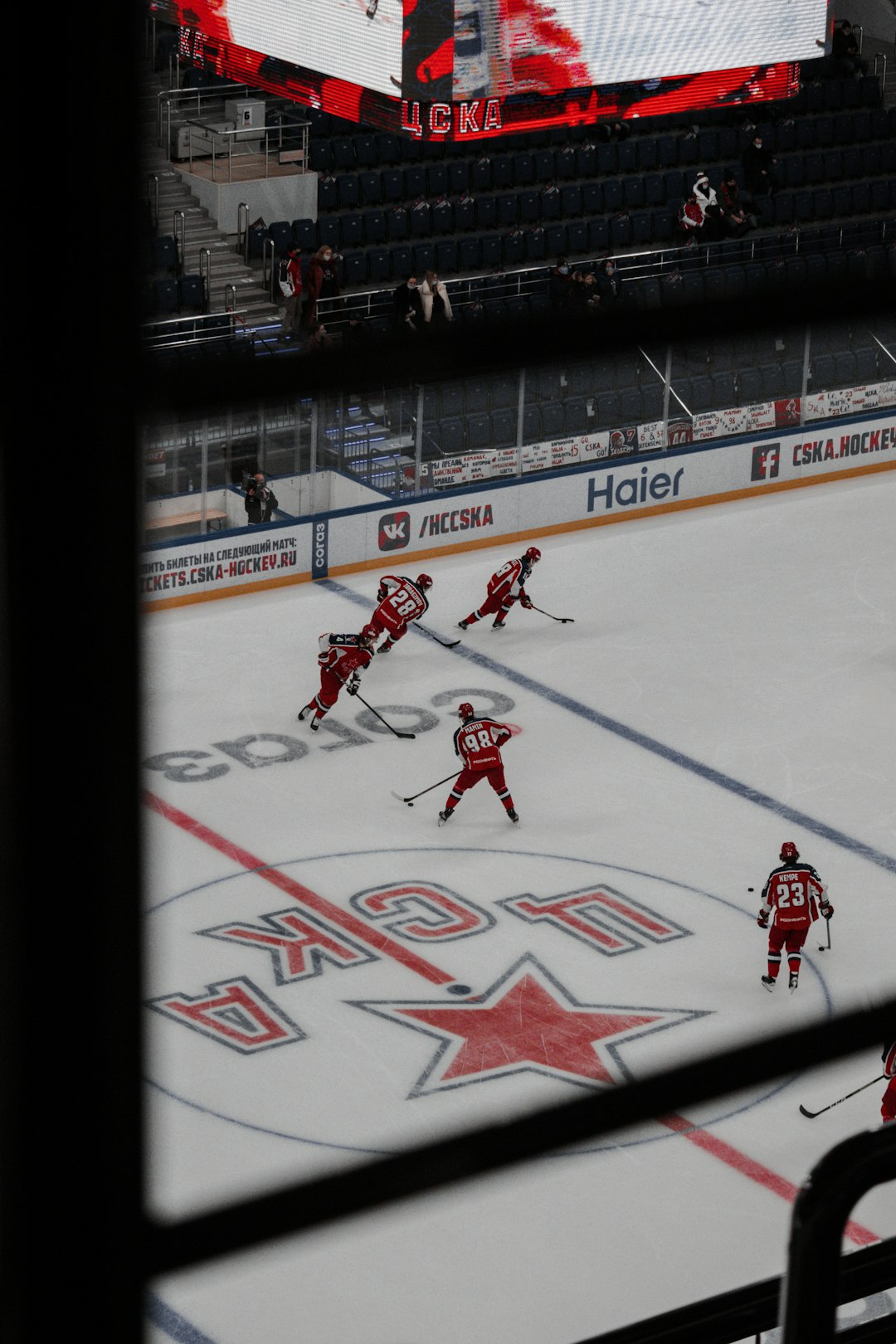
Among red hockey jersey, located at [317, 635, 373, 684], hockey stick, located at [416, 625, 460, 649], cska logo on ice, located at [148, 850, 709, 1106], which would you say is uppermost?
red hockey jersey, located at [317, 635, 373, 684]

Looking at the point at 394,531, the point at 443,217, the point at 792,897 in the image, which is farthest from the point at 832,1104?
the point at 443,217

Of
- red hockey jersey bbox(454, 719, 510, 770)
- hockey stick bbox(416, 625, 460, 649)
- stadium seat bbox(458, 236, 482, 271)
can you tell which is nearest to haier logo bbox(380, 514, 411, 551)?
hockey stick bbox(416, 625, 460, 649)

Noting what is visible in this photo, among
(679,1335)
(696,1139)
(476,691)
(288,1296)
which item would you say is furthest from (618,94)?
(679,1335)

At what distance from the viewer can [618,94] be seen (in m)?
19.9

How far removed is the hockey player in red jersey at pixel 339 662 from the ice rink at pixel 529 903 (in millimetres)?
345

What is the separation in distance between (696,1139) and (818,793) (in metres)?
4.06

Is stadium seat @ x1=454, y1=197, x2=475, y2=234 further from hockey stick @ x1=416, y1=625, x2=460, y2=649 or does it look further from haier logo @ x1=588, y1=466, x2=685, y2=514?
hockey stick @ x1=416, y1=625, x2=460, y2=649

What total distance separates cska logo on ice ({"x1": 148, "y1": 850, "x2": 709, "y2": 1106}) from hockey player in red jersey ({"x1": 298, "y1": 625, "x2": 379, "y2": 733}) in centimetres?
172

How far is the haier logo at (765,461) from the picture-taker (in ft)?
60.1

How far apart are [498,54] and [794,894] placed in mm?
11295

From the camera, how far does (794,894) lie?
382 inches

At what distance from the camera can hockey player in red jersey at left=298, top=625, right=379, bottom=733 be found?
1284 centimetres

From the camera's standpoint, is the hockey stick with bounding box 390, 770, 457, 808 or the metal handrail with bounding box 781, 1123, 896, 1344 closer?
the metal handrail with bounding box 781, 1123, 896, 1344

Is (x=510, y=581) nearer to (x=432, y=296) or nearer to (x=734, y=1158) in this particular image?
(x=432, y=296)
